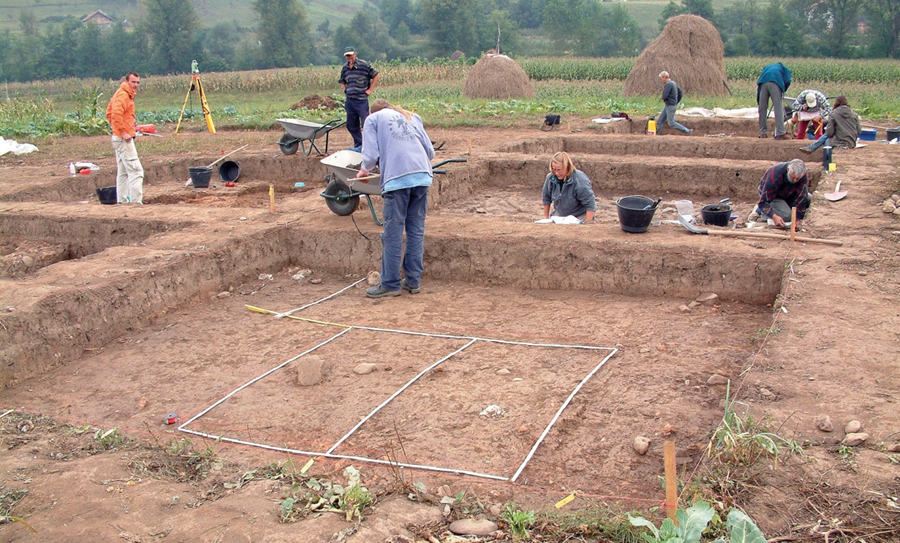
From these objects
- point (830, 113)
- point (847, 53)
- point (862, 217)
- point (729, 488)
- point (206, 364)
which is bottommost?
point (206, 364)

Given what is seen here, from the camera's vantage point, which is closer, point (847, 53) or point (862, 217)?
point (862, 217)

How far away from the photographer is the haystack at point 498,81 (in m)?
20.0

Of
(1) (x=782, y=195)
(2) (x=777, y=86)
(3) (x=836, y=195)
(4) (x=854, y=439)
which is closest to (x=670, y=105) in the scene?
(2) (x=777, y=86)

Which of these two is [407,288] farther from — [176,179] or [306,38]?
[306,38]

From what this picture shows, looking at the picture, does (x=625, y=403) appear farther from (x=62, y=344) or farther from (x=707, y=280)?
(x=62, y=344)

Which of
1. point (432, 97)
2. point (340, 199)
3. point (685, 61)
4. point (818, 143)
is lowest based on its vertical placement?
point (340, 199)

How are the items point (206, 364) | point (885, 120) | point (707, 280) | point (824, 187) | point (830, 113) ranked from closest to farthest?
point (206, 364) → point (707, 280) → point (824, 187) → point (830, 113) → point (885, 120)

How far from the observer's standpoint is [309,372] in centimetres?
451

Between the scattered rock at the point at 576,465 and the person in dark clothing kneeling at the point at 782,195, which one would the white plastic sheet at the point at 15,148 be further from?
the scattered rock at the point at 576,465

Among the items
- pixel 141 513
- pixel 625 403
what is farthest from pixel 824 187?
pixel 141 513

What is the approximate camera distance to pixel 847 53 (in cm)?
4419

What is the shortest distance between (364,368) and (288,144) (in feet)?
23.4

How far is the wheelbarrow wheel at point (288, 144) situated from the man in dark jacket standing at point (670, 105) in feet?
22.5

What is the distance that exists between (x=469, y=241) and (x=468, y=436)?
2.97m
